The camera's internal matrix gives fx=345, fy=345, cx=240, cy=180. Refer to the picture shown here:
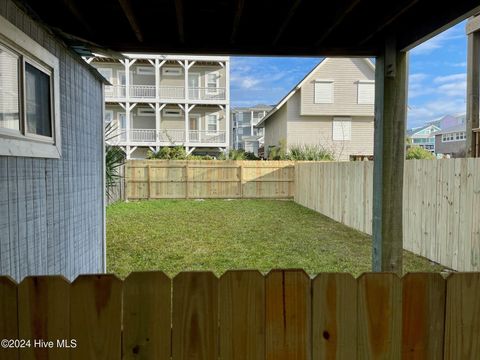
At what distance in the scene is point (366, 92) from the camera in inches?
674

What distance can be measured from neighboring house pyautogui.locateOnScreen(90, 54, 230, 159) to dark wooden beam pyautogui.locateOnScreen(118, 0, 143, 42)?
16.0 meters

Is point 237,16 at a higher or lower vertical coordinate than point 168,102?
lower

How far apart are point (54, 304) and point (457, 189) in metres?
4.59

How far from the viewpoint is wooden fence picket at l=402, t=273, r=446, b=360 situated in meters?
1.07

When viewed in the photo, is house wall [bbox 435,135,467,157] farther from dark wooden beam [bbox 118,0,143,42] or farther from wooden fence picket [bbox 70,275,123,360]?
wooden fence picket [bbox 70,275,123,360]

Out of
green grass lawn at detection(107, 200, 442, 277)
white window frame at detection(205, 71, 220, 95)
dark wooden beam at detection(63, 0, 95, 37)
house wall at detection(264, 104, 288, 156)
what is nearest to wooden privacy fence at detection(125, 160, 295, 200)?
green grass lawn at detection(107, 200, 442, 277)

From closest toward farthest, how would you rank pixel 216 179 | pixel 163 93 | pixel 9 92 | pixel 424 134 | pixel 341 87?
pixel 9 92
pixel 216 179
pixel 341 87
pixel 163 93
pixel 424 134

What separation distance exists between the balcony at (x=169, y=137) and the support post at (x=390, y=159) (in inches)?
639

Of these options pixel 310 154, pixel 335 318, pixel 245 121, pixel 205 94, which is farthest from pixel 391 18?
pixel 245 121

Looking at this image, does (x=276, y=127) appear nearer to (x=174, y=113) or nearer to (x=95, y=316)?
(x=174, y=113)

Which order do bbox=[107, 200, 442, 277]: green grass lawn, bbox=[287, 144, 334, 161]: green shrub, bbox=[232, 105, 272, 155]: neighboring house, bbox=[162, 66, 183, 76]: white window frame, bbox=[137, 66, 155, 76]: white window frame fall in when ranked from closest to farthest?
bbox=[107, 200, 442, 277]: green grass lawn, bbox=[287, 144, 334, 161]: green shrub, bbox=[137, 66, 155, 76]: white window frame, bbox=[162, 66, 183, 76]: white window frame, bbox=[232, 105, 272, 155]: neighboring house

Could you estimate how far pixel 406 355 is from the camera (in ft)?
3.51

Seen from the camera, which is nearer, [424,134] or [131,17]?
[131,17]

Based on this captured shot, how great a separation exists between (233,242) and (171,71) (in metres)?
14.8
